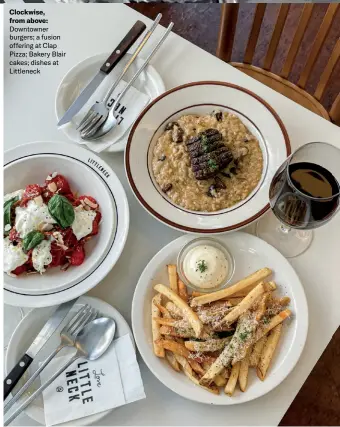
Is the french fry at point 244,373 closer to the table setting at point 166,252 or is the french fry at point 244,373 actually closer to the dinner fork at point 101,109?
the table setting at point 166,252

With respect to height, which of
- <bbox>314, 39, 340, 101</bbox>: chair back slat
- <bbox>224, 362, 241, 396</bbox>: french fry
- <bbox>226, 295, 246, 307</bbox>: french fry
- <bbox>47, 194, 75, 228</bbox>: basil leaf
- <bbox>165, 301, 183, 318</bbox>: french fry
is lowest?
<bbox>224, 362, 241, 396</bbox>: french fry

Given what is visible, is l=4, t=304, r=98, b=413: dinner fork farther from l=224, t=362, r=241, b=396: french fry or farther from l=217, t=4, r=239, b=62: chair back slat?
l=217, t=4, r=239, b=62: chair back slat

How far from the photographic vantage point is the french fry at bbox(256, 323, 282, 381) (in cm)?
114

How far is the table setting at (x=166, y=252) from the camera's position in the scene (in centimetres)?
115

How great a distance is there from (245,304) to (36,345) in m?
0.51

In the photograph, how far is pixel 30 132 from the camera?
1424 millimetres

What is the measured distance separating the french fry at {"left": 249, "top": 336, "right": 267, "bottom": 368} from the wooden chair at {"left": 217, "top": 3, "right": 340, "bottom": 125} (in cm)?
84

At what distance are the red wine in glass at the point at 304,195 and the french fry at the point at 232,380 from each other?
1.16 ft

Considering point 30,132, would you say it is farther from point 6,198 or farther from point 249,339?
point 249,339

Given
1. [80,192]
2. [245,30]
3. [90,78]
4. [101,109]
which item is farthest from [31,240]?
[245,30]

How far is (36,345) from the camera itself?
1.19 meters

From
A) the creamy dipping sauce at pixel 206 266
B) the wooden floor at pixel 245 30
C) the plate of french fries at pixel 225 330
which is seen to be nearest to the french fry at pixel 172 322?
the plate of french fries at pixel 225 330

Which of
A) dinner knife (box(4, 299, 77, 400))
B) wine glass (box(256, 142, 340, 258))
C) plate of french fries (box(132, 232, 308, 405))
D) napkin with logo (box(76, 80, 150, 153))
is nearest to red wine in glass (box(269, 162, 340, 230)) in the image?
wine glass (box(256, 142, 340, 258))

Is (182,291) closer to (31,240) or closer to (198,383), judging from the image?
(198,383)
